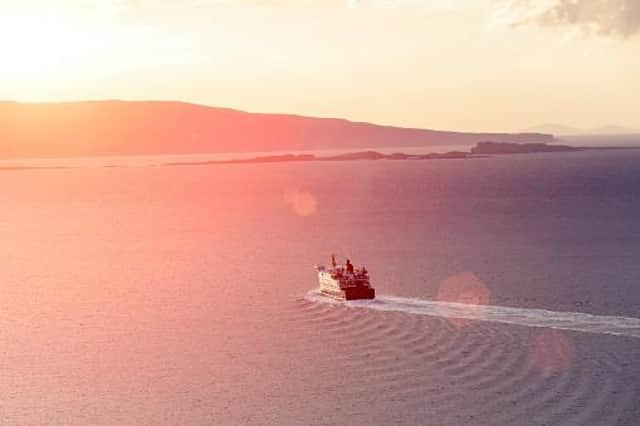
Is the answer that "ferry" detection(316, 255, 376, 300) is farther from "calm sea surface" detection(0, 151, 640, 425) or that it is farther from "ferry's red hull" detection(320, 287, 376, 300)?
"calm sea surface" detection(0, 151, 640, 425)

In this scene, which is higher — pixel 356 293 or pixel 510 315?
pixel 356 293

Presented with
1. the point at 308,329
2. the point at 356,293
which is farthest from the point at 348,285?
the point at 308,329

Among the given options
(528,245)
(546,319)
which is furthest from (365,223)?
(546,319)

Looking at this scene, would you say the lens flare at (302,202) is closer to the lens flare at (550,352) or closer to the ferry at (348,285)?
→ the ferry at (348,285)

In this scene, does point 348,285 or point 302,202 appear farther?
point 302,202

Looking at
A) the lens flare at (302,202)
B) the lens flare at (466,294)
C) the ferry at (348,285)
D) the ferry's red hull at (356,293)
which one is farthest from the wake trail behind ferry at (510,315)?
the lens flare at (302,202)

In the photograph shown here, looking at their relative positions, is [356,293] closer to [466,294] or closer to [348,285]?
[348,285]
